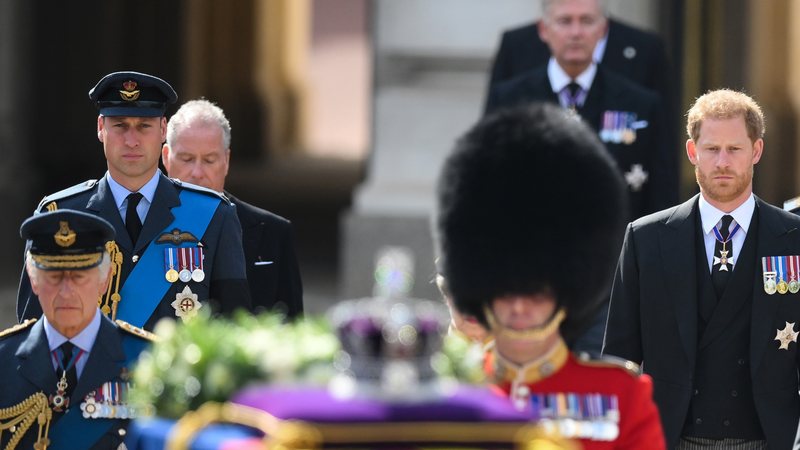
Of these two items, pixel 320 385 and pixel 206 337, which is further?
pixel 206 337

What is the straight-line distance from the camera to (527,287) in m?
4.43

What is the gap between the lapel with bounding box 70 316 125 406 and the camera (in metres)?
5.26

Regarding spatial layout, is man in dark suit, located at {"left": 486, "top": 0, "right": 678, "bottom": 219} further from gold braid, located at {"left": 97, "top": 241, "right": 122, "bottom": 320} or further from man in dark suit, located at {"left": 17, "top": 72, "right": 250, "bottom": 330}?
gold braid, located at {"left": 97, "top": 241, "right": 122, "bottom": 320}

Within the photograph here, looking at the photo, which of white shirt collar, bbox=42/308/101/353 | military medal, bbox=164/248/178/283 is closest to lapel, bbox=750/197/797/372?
military medal, bbox=164/248/178/283

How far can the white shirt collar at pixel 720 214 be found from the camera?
21.2 feet

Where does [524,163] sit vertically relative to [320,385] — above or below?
above

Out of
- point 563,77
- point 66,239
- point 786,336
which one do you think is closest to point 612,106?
point 563,77

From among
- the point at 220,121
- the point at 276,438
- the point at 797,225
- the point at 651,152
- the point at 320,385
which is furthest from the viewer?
the point at 651,152

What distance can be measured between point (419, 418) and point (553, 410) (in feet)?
3.24

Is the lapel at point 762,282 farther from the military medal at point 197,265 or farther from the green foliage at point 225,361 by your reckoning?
the green foliage at point 225,361

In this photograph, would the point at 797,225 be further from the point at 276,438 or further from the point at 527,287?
the point at 276,438

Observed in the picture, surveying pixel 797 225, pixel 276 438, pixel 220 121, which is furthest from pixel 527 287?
pixel 220 121

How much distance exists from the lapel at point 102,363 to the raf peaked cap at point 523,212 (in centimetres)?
116

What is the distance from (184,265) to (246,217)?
1.04 metres
